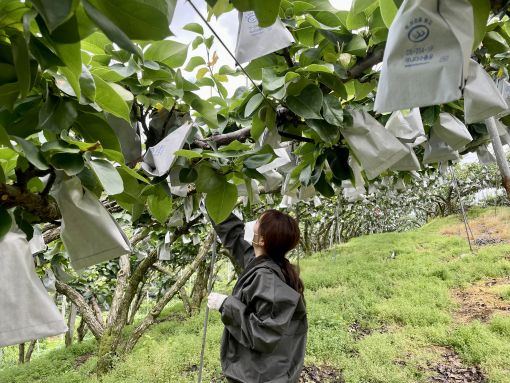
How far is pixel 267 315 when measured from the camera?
155 centimetres

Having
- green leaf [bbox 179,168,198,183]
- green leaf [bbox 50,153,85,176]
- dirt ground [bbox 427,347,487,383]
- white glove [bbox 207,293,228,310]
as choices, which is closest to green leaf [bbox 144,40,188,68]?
green leaf [bbox 179,168,198,183]

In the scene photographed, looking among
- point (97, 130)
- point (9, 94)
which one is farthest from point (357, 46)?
point (9, 94)

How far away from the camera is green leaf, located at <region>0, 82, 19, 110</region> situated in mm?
420

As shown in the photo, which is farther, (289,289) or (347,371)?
(347,371)

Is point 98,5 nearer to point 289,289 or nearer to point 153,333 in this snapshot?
point 289,289

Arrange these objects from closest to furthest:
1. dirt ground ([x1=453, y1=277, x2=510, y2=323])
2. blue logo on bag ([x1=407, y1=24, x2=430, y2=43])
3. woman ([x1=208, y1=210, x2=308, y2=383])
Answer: blue logo on bag ([x1=407, y1=24, x2=430, y2=43])
woman ([x1=208, y1=210, x2=308, y2=383])
dirt ground ([x1=453, y1=277, x2=510, y2=323])

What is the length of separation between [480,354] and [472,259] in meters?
3.54

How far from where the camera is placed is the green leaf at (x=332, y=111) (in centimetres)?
80

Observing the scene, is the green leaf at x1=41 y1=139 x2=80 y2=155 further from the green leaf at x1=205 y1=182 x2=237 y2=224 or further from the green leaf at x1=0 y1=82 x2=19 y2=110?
the green leaf at x1=205 y1=182 x2=237 y2=224

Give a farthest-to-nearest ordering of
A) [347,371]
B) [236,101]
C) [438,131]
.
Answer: [347,371], [438,131], [236,101]

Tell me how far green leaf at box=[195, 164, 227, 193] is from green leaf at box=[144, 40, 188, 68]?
0.23 m

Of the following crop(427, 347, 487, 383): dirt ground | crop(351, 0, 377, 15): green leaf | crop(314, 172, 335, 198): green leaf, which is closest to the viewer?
crop(351, 0, 377, 15): green leaf

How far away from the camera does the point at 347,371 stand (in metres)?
3.39

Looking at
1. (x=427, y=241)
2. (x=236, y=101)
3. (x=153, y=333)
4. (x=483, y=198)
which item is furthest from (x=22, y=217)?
(x=483, y=198)
